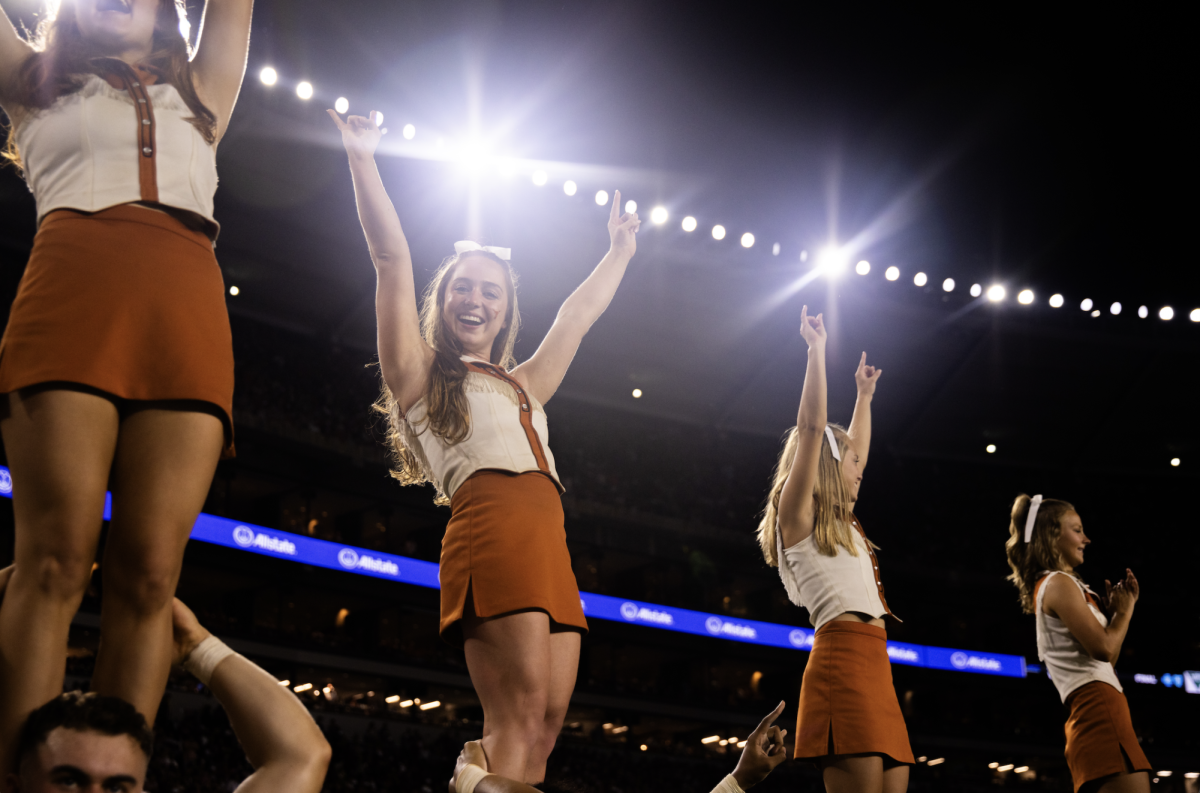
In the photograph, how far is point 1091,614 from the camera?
4344mm

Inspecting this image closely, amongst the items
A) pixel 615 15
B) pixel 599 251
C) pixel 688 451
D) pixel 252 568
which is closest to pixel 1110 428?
pixel 688 451

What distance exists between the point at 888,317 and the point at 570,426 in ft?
29.1

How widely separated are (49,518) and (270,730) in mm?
489

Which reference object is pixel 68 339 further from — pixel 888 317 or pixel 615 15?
pixel 888 317

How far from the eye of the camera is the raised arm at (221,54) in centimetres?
196

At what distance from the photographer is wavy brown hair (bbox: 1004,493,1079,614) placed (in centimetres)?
471

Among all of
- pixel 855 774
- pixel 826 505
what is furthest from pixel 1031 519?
pixel 855 774

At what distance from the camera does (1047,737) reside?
1046 inches

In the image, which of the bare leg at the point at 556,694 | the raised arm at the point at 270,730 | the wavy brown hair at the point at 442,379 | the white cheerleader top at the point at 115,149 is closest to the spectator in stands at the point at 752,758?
the bare leg at the point at 556,694

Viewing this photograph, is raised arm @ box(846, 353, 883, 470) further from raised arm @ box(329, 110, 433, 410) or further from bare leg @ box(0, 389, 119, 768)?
bare leg @ box(0, 389, 119, 768)

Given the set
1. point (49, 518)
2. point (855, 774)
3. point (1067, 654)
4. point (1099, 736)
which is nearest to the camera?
point (49, 518)

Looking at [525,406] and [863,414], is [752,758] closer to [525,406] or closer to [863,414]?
[525,406]

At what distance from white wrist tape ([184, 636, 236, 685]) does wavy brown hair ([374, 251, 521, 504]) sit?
3.30 feet

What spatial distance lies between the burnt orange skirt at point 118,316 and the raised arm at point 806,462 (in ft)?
8.54
